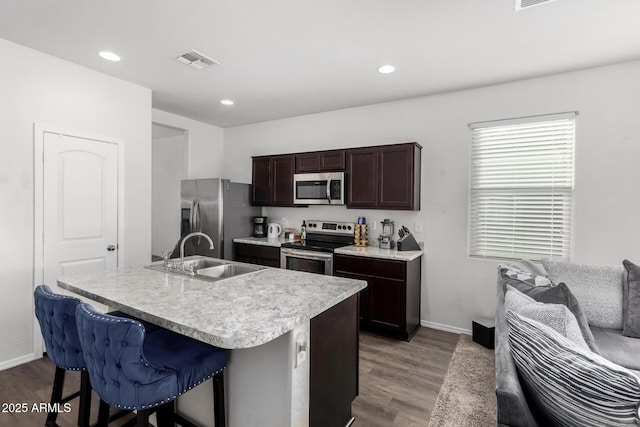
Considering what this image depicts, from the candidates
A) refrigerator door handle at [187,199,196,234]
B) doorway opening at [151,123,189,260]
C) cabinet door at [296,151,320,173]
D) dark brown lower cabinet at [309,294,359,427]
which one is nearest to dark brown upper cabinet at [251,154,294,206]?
cabinet door at [296,151,320,173]

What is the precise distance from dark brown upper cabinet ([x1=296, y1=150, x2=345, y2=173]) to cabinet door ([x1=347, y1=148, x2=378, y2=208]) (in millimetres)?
129

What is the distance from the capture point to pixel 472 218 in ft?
11.7

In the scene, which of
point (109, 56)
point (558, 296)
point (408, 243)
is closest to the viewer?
point (558, 296)

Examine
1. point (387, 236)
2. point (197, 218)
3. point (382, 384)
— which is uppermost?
point (197, 218)

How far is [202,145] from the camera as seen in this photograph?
5207 mm

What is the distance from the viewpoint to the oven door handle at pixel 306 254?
3784 millimetres

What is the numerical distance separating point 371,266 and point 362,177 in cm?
110

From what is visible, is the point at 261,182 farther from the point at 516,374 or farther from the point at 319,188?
the point at 516,374

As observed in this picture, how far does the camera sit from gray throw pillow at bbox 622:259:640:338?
2172 millimetres

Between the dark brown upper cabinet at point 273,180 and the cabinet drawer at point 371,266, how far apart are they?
1.26m

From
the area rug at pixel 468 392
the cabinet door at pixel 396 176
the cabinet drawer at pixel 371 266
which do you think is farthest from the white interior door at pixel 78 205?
the area rug at pixel 468 392

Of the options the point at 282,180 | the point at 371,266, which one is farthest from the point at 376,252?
the point at 282,180

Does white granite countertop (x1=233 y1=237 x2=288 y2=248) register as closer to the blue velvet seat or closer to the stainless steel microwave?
the stainless steel microwave

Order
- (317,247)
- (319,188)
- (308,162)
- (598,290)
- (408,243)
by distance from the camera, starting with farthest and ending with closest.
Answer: (308,162) < (319,188) < (317,247) < (408,243) < (598,290)
